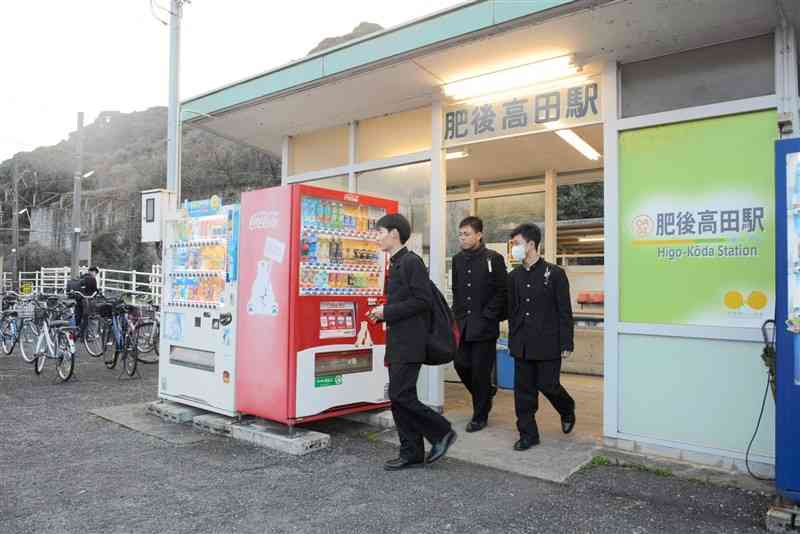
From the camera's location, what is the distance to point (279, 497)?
368 cm

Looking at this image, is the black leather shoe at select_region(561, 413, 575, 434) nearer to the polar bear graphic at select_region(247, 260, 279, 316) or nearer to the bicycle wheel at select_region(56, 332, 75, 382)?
the polar bear graphic at select_region(247, 260, 279, 316)

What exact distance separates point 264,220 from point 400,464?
2.37 m

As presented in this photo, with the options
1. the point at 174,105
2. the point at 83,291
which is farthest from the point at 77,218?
the point at 174,105

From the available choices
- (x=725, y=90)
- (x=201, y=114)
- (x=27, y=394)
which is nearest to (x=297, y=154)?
(x=201, y=114)

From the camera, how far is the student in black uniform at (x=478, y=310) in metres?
5.11

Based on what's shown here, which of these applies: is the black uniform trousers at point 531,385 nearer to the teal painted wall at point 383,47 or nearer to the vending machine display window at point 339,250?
the vending machine display window at point 339,250

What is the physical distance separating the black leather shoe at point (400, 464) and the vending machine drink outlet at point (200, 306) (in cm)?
178

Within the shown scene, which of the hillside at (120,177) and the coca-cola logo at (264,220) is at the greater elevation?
the hillside at (120,177)

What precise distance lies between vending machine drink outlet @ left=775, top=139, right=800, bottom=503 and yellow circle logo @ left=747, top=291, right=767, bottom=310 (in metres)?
0.86

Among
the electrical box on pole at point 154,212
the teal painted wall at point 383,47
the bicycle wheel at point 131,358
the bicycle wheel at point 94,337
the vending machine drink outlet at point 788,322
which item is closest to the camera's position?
the vending machine drink outlet at point 788,322

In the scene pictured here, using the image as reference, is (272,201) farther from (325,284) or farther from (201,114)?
(201,114)

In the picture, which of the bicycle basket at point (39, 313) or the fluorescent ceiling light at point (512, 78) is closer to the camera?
the fluorescent ceiling light at point (512, 78)

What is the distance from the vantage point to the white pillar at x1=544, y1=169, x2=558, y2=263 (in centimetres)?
820

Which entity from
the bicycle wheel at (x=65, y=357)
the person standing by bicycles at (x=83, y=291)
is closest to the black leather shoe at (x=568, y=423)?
Result: the bicycle wheel at (x=65, y=357)
